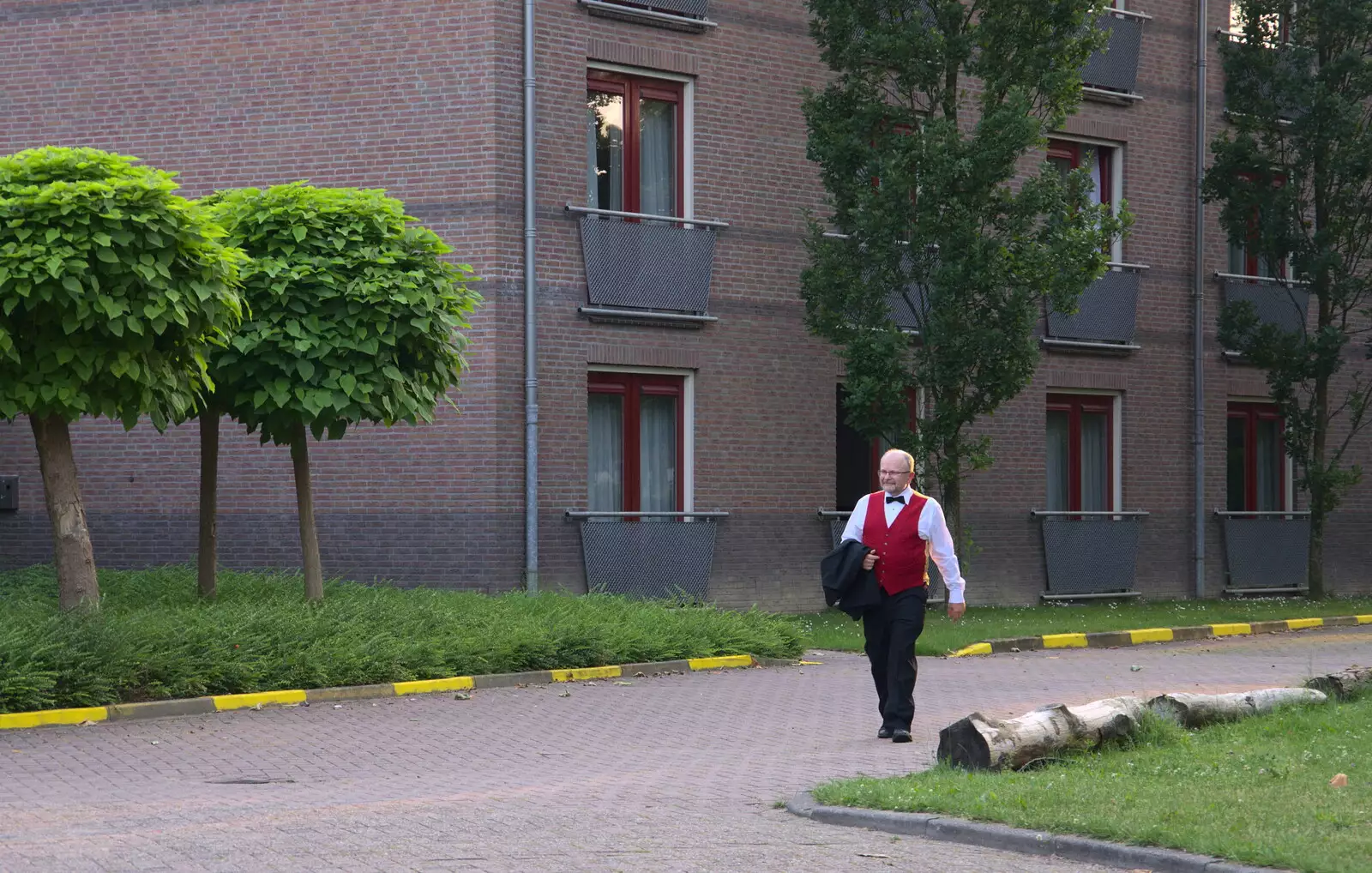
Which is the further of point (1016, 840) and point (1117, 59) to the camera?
point (1117, 59)

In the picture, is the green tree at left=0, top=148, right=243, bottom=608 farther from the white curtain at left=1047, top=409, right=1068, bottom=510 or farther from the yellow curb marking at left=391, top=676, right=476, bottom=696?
the white curtain at left=1047, top=409, right=1068, bottom=510

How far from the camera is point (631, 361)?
21453 millimetres

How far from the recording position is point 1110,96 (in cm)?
2609

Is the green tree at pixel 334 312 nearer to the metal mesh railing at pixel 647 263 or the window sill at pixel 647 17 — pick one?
the metal mesh railing at pixel 647 263

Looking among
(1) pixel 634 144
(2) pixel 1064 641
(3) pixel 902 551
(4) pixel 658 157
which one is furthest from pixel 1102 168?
(3) pixel 902 551

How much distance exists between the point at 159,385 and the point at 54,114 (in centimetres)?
949

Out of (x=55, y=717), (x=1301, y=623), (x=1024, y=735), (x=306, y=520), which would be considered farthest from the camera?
(x=1301, y=623)

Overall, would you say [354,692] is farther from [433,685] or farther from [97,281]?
[97,281]

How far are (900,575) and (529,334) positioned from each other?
9.52m

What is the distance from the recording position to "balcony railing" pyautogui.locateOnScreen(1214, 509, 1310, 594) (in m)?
27.5

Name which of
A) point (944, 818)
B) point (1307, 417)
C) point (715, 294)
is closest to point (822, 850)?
point (944, 818)

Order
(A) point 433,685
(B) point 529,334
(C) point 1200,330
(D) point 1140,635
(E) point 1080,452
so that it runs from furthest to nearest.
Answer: (C) point 1200,330 → (E) point 1080,452 → (D) point 1140,635 → (B) point 529,334 → (A) point 433,685

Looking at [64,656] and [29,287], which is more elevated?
[29,287]

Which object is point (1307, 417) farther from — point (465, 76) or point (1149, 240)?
point (465, 76)
